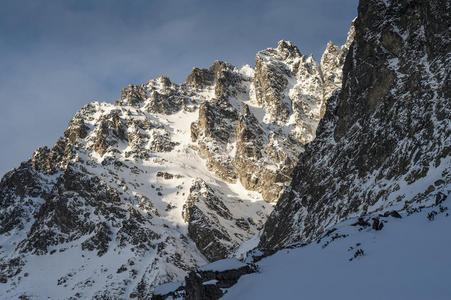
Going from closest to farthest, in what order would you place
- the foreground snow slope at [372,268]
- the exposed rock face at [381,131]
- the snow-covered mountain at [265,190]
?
the foreground snow slope at [372,268], the snow-covered mountain at [265,190], the exposed rock face at [381,131]

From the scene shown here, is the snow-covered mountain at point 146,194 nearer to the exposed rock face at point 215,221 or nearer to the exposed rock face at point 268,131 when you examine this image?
the exposed rock face at point 215,221

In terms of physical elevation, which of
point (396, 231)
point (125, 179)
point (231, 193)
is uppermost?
point (125, 179)

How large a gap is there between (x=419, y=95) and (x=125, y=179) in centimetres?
11763

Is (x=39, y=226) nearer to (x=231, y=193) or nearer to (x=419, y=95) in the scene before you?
(x=231, y=193)

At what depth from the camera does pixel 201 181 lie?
14488 centimetres

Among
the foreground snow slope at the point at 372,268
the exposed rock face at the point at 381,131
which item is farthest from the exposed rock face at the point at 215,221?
the foreground snow slope at the point at 372,268

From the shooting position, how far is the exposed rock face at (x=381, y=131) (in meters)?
43.3

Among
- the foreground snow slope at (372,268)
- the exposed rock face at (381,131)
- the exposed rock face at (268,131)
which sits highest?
the exposed rock face at (268,131)

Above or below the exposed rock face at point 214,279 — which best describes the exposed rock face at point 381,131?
above

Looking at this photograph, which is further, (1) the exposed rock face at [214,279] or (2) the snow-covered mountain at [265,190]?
(1) the exposed rock face at [214,279]

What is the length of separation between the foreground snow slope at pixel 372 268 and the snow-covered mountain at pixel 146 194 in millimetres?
83723

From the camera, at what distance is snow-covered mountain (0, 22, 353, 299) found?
116m

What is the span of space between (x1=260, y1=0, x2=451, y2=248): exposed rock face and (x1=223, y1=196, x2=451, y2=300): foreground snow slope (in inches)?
667

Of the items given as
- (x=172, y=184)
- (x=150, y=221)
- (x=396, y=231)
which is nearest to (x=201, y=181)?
(x=172, y=184)
